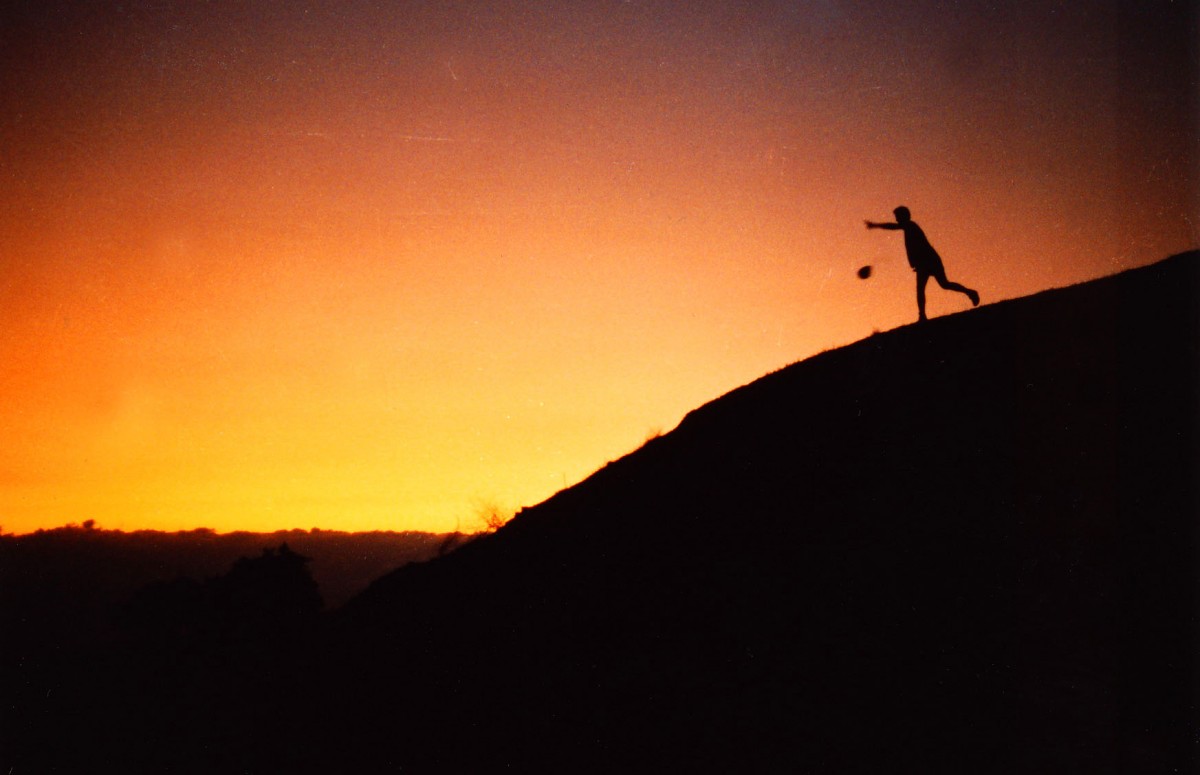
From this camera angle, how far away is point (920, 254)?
11.8 meters

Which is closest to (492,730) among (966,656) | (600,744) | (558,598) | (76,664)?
(600,744)

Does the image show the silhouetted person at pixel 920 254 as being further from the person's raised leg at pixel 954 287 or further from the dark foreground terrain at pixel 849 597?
the dark foreground terrain at pixel 849 597

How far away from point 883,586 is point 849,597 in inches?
15.4

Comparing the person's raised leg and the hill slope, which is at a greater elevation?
the person's raised leg

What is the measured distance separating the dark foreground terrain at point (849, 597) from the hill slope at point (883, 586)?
0.11ft

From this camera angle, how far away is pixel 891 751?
20.8ft

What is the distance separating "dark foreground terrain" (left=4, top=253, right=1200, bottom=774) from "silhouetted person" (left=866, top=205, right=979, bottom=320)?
1.22 metres

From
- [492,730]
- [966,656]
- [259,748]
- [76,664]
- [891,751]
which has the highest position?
[966,656]

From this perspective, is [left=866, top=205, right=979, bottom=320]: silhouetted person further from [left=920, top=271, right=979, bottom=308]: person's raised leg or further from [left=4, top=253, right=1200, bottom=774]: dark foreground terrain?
[left=4, top=253, right=1200, bottom=774]: dark foreground terrain

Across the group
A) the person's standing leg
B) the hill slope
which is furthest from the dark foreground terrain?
the person's standing leg

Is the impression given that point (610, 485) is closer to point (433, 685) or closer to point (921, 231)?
point (433, 685)

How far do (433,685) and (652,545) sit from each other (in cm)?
371

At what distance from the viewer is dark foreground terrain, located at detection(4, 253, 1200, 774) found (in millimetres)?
6715

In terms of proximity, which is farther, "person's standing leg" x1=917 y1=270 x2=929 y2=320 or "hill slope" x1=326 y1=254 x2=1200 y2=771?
"person's standing leg" x1=917 y1=270 x2=929 y2=320
